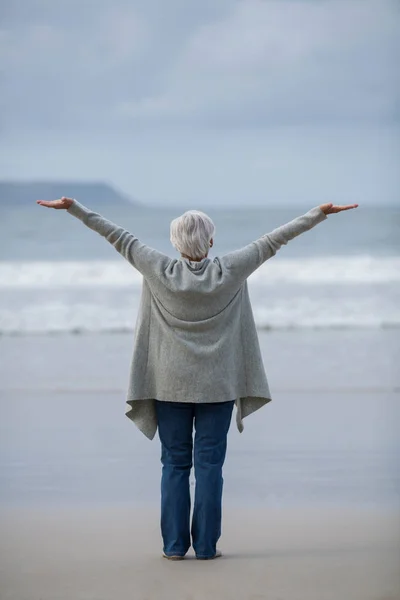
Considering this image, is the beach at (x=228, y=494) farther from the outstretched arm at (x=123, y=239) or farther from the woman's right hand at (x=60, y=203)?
the woman's right hand at (x=60, y=203)

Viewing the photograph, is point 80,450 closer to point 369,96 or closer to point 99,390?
point 99,390

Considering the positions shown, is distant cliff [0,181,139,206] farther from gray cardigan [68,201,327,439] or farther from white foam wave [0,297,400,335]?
gray cardigan [68,201,327,439]

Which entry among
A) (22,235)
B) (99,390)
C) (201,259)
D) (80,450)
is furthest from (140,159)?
(201,259)

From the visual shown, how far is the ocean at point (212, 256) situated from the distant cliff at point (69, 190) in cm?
40

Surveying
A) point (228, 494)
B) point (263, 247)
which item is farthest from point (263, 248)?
point (228, 494)

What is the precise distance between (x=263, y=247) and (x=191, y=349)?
0.32m

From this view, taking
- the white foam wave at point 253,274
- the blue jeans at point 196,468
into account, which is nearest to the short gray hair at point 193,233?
the blue jeans at point 196,468

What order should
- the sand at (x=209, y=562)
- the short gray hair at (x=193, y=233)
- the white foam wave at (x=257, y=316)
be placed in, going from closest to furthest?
1. the sand at (x=209, y=562)
2. the short gray hair at (x=193, y=233)
3. the white foam wave at (x=257, y=316)

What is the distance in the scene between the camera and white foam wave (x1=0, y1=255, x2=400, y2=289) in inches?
436

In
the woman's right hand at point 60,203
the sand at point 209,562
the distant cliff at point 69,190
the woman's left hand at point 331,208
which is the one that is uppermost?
the distant cliff at point 69,190

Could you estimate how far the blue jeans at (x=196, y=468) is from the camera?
2.65 m

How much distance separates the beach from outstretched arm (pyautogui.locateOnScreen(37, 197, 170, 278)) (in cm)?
76

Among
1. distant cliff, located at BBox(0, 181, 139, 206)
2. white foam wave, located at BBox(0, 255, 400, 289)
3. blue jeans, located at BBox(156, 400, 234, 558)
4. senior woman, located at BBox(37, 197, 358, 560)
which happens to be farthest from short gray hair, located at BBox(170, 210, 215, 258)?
distant cliff, located at BBox(0, 181, 139, 206)

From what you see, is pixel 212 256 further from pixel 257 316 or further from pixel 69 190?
pixel 69 190
